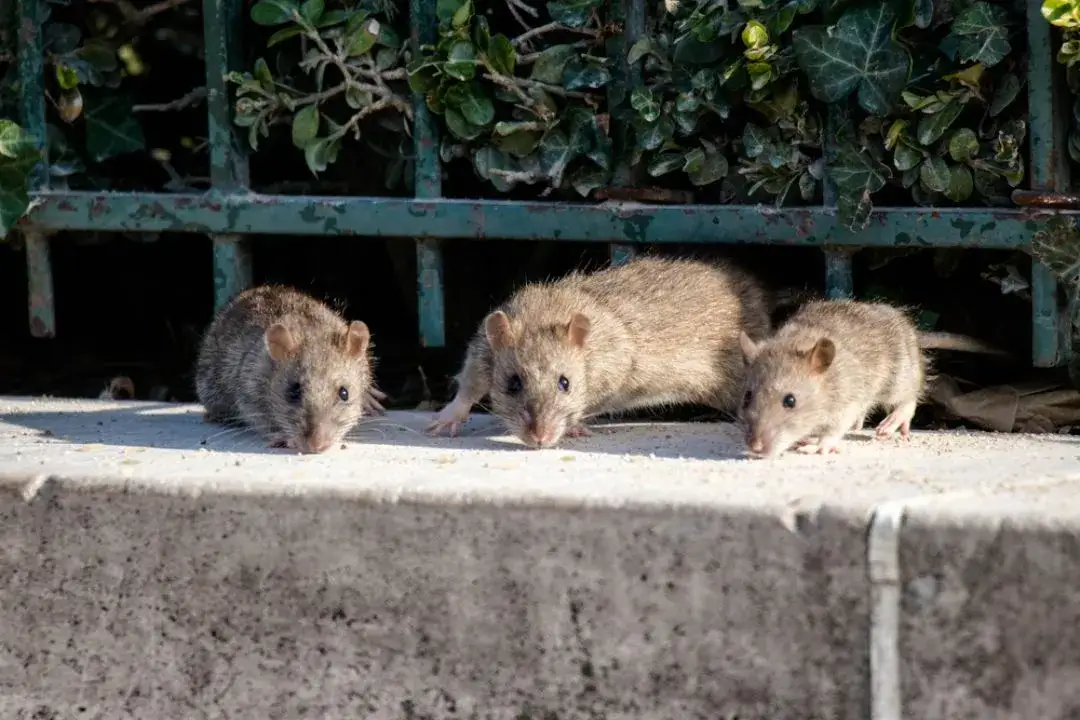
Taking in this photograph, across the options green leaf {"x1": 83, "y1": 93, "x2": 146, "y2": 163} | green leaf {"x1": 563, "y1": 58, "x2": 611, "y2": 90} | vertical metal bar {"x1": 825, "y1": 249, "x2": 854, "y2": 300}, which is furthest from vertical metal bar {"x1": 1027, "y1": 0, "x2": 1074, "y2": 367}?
green leaf {"x1": 83, "y1": 93, "x2": 146, "y2": 163}

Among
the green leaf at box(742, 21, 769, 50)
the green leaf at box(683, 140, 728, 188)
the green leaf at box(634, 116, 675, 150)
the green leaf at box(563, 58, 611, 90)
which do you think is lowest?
the green leaf at box(683, 140, 728, 188)

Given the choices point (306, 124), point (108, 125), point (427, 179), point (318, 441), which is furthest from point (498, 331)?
point (108, 125)

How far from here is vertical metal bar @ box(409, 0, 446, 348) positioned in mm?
5266

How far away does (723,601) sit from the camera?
140 inches

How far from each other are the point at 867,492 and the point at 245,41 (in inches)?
119

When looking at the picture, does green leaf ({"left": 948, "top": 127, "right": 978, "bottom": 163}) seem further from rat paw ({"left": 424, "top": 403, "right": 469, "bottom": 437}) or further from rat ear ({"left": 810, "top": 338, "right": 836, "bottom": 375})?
rat paw ({"left": 424, "top": 403, "right": 469, "bottom": 437})

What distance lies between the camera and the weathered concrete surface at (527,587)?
3369mm

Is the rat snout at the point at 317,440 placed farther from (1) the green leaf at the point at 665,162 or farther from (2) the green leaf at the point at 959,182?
(2) the green leaf at the point at 959,182

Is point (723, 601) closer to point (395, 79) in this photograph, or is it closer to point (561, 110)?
point (561, 110)

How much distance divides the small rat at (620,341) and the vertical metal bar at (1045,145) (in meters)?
1.03

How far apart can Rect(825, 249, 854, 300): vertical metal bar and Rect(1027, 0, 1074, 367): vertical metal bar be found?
57cm

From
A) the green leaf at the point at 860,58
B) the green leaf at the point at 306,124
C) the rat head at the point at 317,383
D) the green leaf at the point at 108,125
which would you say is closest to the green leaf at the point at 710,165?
the green leaf at the point at 860,58

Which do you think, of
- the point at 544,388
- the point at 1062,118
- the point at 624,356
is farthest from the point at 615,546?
the point at 1062,118

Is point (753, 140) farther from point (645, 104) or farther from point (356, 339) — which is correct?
point (356, 339)
